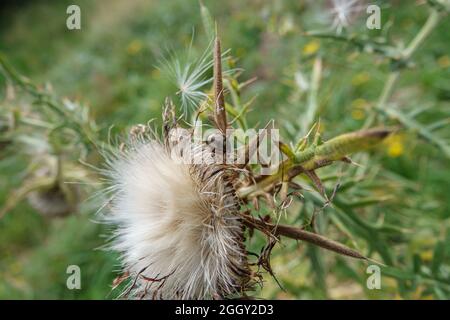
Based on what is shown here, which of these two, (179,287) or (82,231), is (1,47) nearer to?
(82,231)

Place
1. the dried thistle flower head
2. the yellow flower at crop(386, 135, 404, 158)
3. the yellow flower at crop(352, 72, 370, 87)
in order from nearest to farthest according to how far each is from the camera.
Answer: the dried thistle flower head → the yellow flower at crop(386, 135, 404, 158) → the yellow flower at crop(352, 72, 370, 87)

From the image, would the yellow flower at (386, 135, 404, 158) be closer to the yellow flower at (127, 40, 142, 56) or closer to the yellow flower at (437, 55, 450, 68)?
the yellow flower at (437, 55, 450, 68)

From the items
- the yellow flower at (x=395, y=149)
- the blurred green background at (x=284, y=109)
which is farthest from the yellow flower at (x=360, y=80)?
the yellow flower at (x=395, y=149)

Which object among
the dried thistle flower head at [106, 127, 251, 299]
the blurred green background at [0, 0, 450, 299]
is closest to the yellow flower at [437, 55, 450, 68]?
the blurred green background at [0, 0, 450, 299]

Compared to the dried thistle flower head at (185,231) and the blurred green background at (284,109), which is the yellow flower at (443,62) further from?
the dried thistle flower head at (185,231)

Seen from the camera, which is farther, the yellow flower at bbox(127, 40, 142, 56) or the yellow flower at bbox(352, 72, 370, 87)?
the yellow flower at bbox(127, 40, 142, 56)

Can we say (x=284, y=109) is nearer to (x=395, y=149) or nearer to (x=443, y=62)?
(x=395, y=149)
